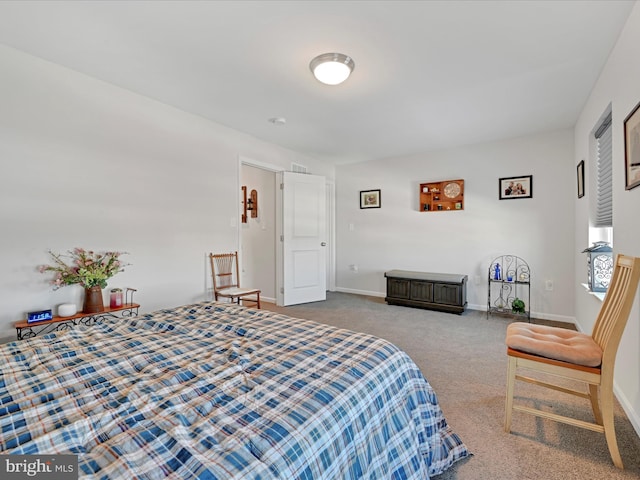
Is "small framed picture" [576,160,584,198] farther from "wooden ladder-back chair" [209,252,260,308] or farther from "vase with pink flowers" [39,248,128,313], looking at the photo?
"vase with pink flowers" [39,248,128,313]

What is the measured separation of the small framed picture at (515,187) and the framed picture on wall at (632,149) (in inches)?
Result: 89.6

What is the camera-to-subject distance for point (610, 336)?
1.51 meters

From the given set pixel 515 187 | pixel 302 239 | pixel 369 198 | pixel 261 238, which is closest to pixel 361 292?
pixel 302 239

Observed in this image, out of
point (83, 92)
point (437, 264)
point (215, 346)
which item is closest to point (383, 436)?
point (215, 346)

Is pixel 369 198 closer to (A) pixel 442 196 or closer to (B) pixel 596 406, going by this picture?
(A) pixel 442 196

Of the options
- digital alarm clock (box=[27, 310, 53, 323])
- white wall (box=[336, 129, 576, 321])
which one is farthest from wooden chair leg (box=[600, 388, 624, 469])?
digital alarm clock (box=[27, 310, 53, 323])

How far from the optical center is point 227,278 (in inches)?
153

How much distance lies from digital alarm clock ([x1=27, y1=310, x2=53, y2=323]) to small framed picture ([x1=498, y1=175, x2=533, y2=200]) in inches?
199

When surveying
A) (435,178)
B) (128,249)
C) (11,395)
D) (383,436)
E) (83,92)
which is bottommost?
(383,436)

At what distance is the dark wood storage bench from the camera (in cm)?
424

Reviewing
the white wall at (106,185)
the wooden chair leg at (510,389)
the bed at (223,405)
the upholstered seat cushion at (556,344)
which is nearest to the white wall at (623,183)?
the upholstered seat cushion at (556,344)

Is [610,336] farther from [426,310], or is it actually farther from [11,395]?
[426,310]

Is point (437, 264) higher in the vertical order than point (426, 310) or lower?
higher

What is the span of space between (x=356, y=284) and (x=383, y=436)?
15.4 feet
